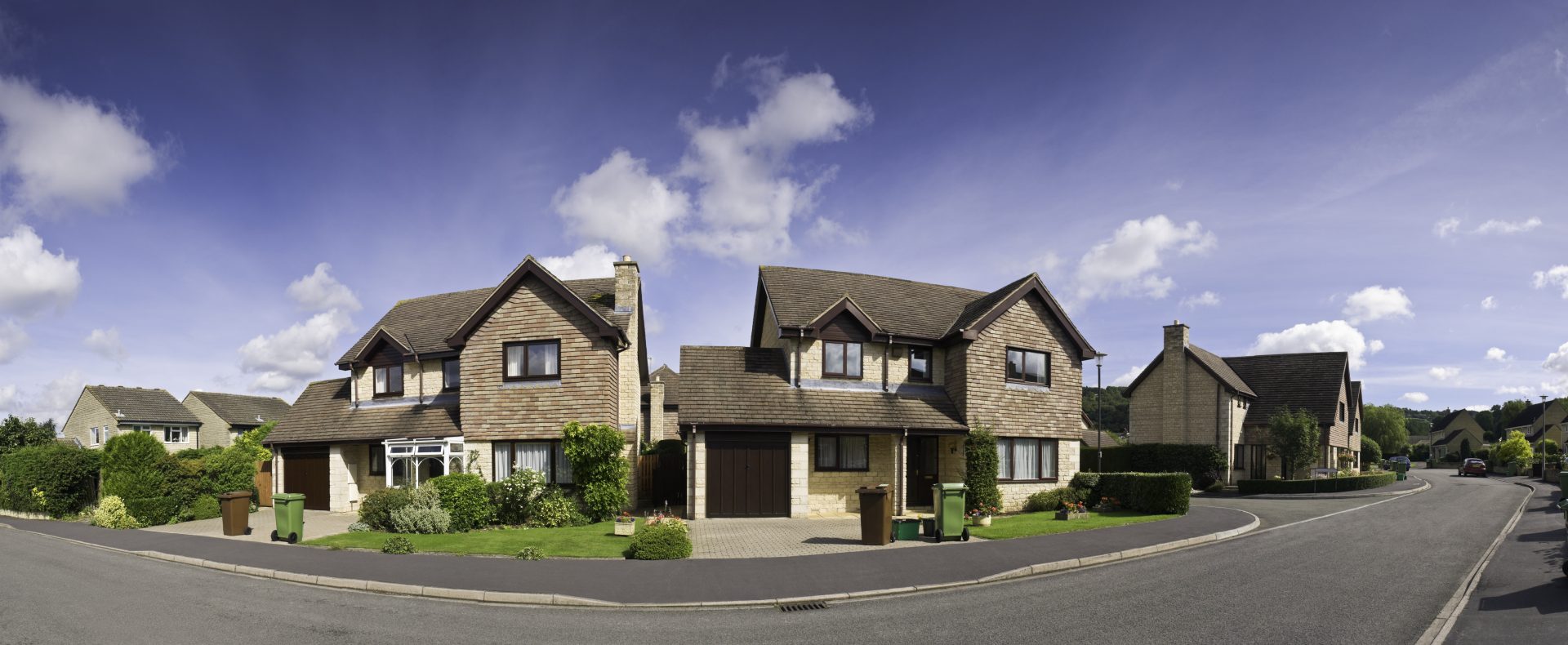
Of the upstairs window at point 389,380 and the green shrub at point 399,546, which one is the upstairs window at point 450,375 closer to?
the upstairs window at point 389,380

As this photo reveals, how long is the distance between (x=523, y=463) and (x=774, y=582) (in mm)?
13479

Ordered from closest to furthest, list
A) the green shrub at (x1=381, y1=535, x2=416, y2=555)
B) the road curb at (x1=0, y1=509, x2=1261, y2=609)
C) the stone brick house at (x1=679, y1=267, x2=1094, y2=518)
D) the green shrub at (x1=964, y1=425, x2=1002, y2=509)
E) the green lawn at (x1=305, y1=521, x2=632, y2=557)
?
the road curb at (x1=0, y1=509, x2=1261, y2=609) < the green shrub at (x1=381, y1=535, x2=416, y2=555) < the green lawn at (x1=305, y1=521, x2=632, y2=557) < the stone brick house at (x1=679, y1=267, x2=1094, y2=518) < the green shrub at (x1=964, y1=425, x2=1002, y2=509)

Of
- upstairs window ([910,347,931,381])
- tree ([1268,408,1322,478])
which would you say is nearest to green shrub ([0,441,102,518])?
upstairs window ([910,347,931,381])

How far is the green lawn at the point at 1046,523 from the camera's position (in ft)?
63.3

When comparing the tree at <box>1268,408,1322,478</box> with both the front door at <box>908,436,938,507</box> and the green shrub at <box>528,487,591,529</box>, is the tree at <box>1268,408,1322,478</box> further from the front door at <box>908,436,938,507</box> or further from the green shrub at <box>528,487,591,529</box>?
the green shrub at <box>528,487,591,529</box>

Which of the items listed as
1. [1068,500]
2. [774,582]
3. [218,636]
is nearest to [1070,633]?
[774,582]

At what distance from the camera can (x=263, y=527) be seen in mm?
22016

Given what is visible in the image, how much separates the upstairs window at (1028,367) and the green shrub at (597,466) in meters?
13.4

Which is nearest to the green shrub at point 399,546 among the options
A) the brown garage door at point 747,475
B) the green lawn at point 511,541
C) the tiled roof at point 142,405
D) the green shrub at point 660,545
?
the green lawn at point 511,541

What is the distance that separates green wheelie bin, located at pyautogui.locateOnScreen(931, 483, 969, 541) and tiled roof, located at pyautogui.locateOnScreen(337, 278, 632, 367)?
12212 mm

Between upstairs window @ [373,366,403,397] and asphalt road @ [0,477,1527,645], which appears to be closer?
asphalt road @ [0,477,1527,645]

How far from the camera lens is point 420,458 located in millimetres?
24953

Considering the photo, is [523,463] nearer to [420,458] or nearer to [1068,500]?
[420,458]

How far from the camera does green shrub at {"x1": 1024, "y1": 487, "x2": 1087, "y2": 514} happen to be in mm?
25531
